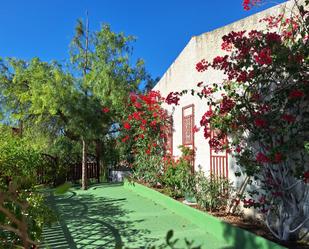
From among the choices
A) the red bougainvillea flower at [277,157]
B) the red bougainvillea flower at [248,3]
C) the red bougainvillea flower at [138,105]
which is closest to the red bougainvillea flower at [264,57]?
the red bougainvillea flower at [248,3]

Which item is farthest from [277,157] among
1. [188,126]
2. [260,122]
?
[188,126]

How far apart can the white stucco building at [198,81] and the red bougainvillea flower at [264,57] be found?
46.8 inches

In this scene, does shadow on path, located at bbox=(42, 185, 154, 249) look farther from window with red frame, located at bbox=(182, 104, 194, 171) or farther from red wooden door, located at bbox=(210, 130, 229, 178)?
window with red frame, located at bbox=(182, 104, 194, 171)

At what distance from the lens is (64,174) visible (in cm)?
1435

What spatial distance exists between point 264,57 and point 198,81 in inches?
168

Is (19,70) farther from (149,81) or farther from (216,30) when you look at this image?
(216,30)

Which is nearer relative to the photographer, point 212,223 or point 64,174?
point 212,223

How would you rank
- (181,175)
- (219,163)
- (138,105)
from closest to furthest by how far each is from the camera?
(219,163), (181,175), (138,105)

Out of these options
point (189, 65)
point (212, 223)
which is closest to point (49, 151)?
point (189, 65)

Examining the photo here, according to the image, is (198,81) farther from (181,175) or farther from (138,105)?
(138,105)

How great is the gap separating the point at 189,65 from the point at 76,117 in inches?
171

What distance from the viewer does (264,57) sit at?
4863 mm

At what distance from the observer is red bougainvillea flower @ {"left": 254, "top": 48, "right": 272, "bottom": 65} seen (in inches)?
191

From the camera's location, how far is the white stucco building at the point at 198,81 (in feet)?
23.2
